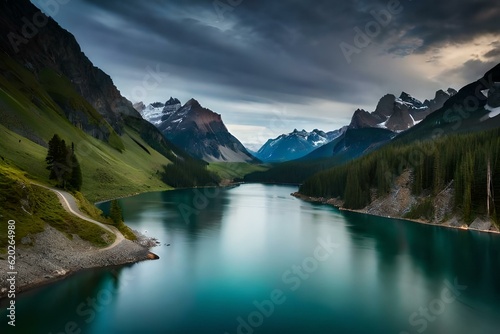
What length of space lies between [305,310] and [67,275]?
36226 mm

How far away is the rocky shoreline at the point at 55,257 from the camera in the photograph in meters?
51.2

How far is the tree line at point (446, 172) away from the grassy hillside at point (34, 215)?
344ft

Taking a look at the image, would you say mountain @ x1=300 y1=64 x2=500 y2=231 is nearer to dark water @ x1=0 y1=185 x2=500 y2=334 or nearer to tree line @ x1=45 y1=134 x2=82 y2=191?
dark water @ x1=0 y1=185 x2=500 y2=334

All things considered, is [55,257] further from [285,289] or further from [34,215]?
[285,289]

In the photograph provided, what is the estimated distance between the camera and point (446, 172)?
431ft

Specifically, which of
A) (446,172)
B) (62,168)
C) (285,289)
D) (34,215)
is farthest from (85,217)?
(446,172)

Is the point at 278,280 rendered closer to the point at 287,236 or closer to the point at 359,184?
the point at 287,236

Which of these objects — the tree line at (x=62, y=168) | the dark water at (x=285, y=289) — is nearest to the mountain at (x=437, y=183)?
the dark water at (x=285, y=289)

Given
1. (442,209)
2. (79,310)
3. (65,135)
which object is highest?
(65,135)

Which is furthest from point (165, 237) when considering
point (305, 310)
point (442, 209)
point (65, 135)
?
point (65, 135)

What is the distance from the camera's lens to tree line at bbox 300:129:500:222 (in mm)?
113188

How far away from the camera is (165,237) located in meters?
92.8

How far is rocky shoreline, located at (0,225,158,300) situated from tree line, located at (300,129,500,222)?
322 ft

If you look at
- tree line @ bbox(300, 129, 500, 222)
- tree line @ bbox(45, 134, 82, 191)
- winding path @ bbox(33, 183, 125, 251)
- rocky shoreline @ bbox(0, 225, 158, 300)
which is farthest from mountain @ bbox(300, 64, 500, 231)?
tree line @ bbox(45, 134, 82, 191)
